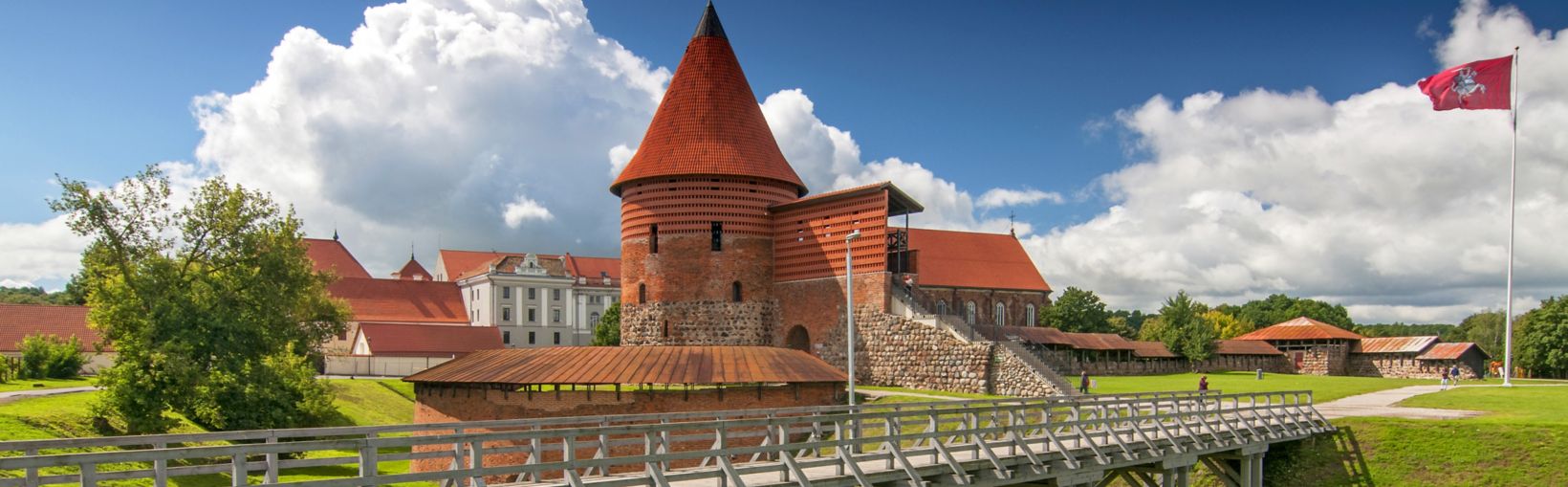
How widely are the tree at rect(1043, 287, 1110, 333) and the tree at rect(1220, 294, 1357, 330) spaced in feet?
119

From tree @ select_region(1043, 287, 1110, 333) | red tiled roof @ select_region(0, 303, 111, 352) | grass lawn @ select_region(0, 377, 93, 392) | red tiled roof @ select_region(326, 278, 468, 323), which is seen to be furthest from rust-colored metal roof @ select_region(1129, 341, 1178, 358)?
red tiled roof @ select_region(326, 278, 468, 323)

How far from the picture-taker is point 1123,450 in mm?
17703

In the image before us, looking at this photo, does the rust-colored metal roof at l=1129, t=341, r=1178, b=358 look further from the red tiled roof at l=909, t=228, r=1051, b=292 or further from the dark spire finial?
the dark spire finial

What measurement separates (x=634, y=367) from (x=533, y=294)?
212ft

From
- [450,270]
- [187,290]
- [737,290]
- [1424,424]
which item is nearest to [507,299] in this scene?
[450,270]

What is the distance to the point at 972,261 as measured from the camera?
196 feet

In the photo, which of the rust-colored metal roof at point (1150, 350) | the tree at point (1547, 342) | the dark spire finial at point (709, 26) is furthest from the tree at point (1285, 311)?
the dark spire finial at point (709, 26)

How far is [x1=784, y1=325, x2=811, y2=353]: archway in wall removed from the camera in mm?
39469

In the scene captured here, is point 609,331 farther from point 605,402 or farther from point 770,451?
point 770,451

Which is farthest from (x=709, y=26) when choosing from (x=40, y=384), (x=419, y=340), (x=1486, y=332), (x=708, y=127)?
(x=1486, y=332)

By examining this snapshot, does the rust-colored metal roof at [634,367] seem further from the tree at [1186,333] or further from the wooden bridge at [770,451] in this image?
the tree at [1186,333]

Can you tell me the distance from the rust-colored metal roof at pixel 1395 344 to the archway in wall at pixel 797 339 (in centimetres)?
3575

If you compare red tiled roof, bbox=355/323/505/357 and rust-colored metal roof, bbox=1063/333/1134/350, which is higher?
rust-colored metal roof, bbox=1063/333/1134/350

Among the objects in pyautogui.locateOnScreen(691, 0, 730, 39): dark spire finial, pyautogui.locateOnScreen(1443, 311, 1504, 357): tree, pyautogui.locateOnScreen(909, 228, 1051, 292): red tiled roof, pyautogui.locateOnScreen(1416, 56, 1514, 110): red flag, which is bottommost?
pyautogui.locateOnScreen(1443, 311, 1504, 357): tree
